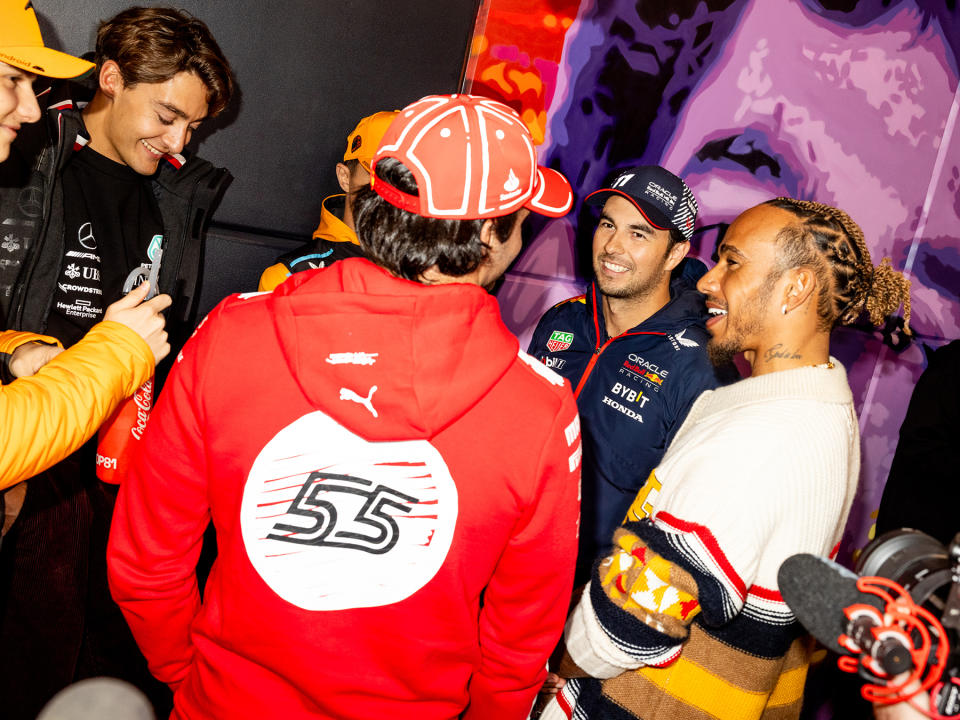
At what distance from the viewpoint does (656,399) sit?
6.95ft

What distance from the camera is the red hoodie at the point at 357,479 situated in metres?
0.93

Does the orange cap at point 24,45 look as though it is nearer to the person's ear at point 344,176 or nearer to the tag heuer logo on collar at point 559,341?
the person's ear at point 344,176

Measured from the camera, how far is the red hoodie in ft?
3.05

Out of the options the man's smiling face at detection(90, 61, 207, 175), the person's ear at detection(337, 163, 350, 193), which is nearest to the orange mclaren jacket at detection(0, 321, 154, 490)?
the man's smiling face at detection(90, 61, 207, 175)

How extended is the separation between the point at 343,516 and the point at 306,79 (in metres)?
1.75

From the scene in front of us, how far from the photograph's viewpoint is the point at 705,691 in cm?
127

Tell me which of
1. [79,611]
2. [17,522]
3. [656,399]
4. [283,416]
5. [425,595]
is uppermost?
[283,416]

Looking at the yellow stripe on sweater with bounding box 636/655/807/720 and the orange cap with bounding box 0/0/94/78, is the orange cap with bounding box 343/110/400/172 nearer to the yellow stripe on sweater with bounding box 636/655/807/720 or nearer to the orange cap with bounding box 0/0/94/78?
the orange cap with bounding box 0/0/94/78

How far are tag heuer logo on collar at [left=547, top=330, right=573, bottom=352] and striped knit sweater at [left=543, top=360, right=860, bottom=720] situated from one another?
106 centimetres

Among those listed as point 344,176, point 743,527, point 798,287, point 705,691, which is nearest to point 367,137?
point 344,176

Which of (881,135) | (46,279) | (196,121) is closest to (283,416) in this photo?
(46,279)

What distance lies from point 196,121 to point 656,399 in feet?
5.07

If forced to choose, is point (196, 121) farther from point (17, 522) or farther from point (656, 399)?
point (656, 399)

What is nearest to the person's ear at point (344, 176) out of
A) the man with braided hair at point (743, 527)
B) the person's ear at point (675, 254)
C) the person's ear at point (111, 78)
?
the person's ear at point (111, 78)
